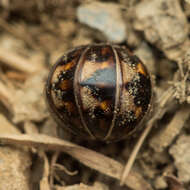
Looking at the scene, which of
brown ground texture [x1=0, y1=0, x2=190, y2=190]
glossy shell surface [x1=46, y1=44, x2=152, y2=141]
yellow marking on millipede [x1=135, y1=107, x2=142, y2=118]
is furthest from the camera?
brown ground texture [x1=0, y1=0, x2=190, y2=190]

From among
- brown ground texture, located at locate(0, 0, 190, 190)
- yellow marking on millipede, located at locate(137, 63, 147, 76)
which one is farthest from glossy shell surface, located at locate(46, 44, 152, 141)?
brown ground texture, located at locate(0, 0, 190, 190)

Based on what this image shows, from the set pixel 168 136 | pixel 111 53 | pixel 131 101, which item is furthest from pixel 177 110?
pixel 111 53

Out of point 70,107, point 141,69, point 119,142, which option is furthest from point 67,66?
point 119,142

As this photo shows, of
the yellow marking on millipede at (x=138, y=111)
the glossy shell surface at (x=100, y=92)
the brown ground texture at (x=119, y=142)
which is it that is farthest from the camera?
the brown ground texture at (x=119, y=142)

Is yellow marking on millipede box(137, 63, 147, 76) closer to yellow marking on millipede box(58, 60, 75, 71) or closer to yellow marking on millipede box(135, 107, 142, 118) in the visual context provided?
yellow marking on millipede box(135, 107, 142, 118)

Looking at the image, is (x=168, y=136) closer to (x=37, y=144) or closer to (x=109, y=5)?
(x=37, y=144)

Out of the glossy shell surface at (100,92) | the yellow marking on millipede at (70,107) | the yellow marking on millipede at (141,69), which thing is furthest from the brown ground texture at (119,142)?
the yellow marking on millipede at (70,107)

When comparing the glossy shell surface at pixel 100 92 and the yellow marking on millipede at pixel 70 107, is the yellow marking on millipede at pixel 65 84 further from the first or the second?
the yellow marking on millipede at pixel 70 107

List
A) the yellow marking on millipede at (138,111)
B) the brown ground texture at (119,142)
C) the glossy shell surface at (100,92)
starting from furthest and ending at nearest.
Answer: the brown ground texture at (119,142), the yellow marking on millipede at (138,111), the glossy shell surface at (100,92)
